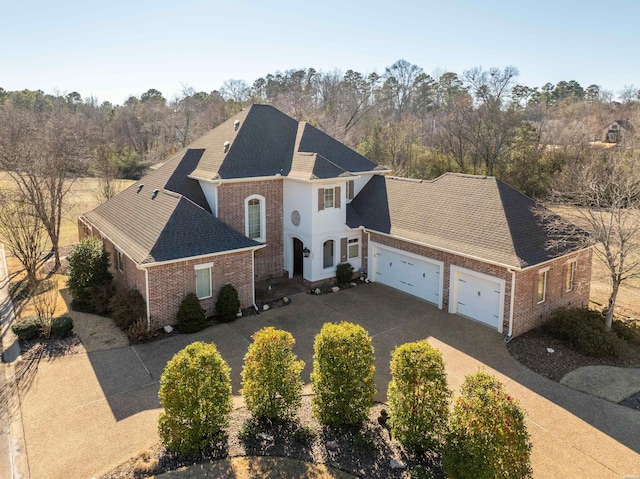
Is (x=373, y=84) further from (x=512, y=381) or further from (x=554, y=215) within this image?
(x=512, y=381)

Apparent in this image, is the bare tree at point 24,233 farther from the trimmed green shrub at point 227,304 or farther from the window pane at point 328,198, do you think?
the window pane at point 328,198

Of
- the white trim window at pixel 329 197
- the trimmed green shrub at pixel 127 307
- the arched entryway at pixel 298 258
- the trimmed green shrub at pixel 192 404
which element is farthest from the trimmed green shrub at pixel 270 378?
the arched entryway at pixel 298 258

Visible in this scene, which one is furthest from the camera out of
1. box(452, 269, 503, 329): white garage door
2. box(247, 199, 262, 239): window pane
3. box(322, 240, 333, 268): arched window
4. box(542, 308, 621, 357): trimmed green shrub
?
box(322, 240, 333, 268): arched window

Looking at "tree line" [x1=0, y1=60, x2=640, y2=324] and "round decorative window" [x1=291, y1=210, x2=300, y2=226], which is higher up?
"tree line" [x1=0, y1=60, x2=640, y2=324]

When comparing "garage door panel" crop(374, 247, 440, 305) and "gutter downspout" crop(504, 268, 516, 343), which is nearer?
"gutter downspout" crop(504, 268, 516, 343)

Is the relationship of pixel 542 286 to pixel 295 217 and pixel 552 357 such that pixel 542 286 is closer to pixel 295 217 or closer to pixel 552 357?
pixel 552 357

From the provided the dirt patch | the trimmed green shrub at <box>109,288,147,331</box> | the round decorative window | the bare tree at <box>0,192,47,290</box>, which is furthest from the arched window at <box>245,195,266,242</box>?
the bare tree at <box>0,192,47,290</box>

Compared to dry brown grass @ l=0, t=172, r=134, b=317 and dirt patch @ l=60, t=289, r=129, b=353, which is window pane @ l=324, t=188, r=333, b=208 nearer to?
dirt patch @ l=60, t=289, r=129, b=353

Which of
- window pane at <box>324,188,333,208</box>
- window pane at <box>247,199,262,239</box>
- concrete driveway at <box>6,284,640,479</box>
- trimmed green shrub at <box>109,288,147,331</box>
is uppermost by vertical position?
window pane at <box>324,188,333,208</box>

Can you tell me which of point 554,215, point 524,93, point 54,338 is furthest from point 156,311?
point 524,93
